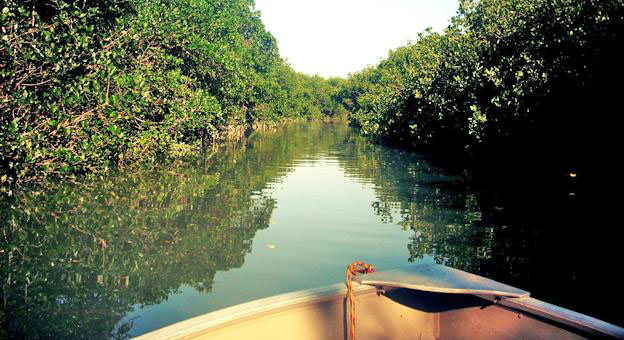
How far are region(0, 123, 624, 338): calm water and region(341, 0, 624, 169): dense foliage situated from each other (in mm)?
2304

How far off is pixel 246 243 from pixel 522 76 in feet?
41.4

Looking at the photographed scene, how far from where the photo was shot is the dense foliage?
44.4 feet

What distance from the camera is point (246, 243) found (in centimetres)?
933

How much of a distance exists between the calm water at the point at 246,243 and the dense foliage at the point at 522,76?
2304 millimetres

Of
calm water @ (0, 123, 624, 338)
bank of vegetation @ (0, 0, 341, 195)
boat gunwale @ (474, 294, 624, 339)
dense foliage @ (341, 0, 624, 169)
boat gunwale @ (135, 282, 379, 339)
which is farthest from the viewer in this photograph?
dense foliage @ (341, 0, 624, 169)

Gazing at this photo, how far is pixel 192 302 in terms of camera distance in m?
6.34

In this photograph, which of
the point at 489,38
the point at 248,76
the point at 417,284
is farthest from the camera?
the point at 248,76

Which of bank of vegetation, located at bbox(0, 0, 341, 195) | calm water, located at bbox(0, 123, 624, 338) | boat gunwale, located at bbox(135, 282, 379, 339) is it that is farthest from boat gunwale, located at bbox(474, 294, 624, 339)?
bank of vegetation, located at bbox(0, 0, 341, 195)

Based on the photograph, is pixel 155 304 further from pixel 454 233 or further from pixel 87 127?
pixel 87 127

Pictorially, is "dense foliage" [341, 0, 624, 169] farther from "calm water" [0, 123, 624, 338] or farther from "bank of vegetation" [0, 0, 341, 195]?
"bank of vegetation" [0, 0, 341, 195]

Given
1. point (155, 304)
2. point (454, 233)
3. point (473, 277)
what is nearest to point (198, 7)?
point (454, 233)

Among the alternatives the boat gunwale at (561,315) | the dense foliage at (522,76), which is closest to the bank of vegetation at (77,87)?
the boat gunwale at (561,315)

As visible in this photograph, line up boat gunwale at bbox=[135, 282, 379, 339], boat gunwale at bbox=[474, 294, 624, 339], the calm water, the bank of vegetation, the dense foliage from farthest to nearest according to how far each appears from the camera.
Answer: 1. the dense foliage
2. the bank of vegetation
3. the calm water
4. boat gunwale at bbox=[474, 294, 624, 339]
5. boat gunwale at bbox=[135, 282, 379, 339]

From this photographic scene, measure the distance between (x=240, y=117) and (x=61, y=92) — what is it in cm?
2304
